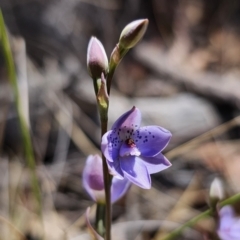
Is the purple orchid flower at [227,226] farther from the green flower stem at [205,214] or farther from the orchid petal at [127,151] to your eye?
the orchid petal at [127,151]

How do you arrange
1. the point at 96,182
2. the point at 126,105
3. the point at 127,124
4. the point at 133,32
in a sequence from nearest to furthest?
the point at 133,32 → the point at 127,124 → the point at 96,182 → the point at 126,105

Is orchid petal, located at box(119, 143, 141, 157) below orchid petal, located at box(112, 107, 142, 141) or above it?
below

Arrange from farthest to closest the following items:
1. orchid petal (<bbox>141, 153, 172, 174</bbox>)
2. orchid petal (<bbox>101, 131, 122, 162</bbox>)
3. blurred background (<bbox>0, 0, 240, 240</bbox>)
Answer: blurred background (<bbox>0, 0, 240, 240</bbox>) → orchid petal (<bbox>141, 153, 172, 174</bbox>) → orchid petal (<bbox>101, 131, 122, 162</bbox>)

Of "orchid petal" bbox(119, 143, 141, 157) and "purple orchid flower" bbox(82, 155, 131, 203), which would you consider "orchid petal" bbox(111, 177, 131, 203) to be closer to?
"purple orchid flower" bbox(82, 155, 131, 203)

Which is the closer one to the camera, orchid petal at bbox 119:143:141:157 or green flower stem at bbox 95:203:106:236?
orchid petal at bbox 119:143:141:157

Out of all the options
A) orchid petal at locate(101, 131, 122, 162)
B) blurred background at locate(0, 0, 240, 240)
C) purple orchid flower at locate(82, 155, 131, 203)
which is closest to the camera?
orchid petal at locate(101, 131, 122, 162)

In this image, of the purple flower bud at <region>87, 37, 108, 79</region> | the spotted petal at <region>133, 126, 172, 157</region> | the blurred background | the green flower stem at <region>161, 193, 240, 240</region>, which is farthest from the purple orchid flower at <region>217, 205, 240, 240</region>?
the purple flower bud at <region>87, 37, 108, 79</region>

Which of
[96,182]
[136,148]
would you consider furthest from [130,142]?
[96,182]

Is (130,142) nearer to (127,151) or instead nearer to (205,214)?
(127,151)
